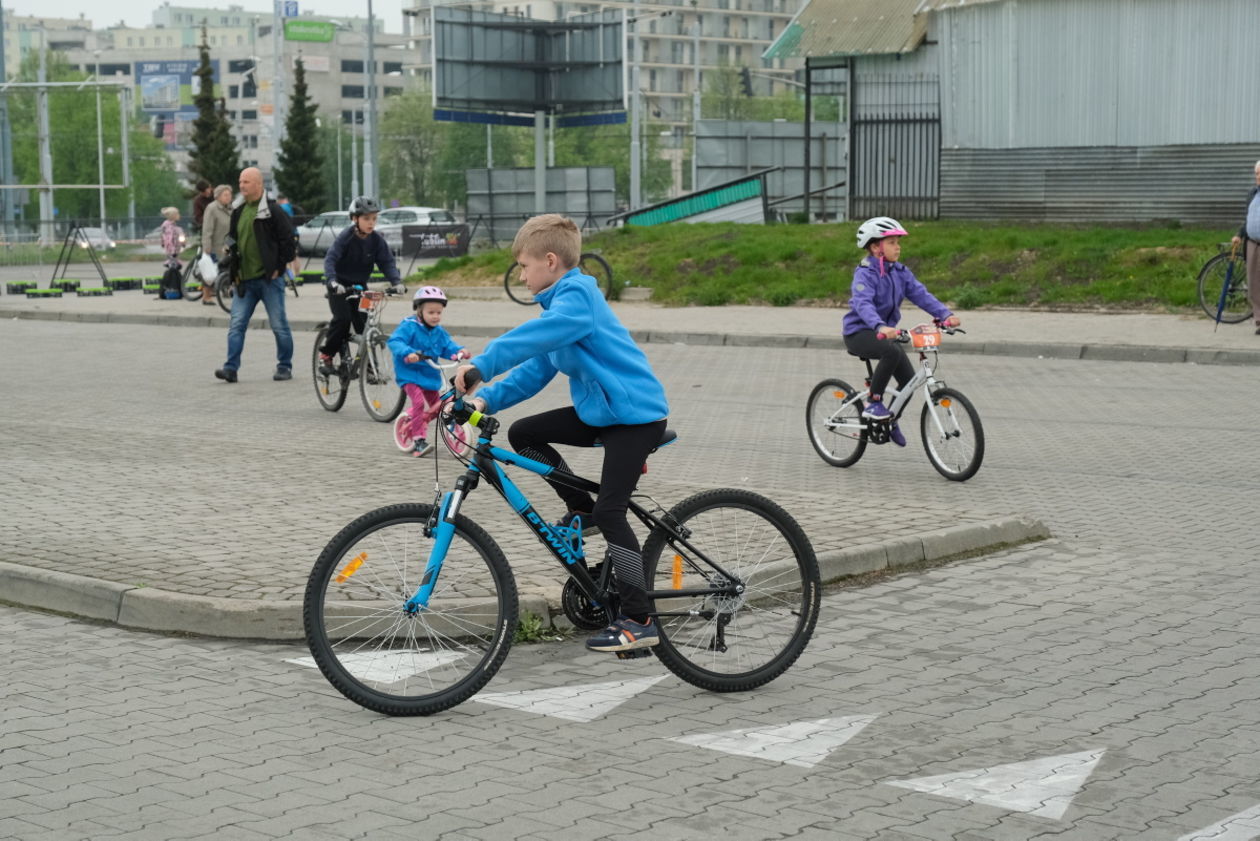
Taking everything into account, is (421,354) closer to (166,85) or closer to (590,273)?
(590,273)

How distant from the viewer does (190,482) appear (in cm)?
1019

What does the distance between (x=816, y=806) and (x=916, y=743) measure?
0.72 meters

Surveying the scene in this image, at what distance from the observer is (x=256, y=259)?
17.0 meters

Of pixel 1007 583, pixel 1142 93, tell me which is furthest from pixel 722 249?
pixel 1007 583

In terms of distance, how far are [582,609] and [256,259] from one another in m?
11.5

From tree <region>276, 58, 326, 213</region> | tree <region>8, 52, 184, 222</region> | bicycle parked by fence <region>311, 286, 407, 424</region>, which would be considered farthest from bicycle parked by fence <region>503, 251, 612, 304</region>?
tree <region>8, 52, 184, 222</region>

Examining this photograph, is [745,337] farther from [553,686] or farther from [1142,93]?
[553,686]

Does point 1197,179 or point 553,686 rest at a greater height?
point 1197,179

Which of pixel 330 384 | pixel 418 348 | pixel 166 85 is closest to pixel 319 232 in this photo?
pixel 330 384

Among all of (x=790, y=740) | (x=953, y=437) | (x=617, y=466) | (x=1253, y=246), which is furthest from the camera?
(x=1253, y=246)

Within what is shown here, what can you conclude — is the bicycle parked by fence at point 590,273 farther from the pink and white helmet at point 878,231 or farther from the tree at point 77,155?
the tree at point 77,155

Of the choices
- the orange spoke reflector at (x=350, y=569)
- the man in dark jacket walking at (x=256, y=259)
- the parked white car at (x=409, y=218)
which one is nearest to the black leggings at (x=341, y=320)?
the man in dark jacket walking at (x=256, y=259)

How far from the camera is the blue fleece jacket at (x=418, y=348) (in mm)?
11953

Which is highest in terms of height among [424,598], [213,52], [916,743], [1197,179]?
[213,52]
